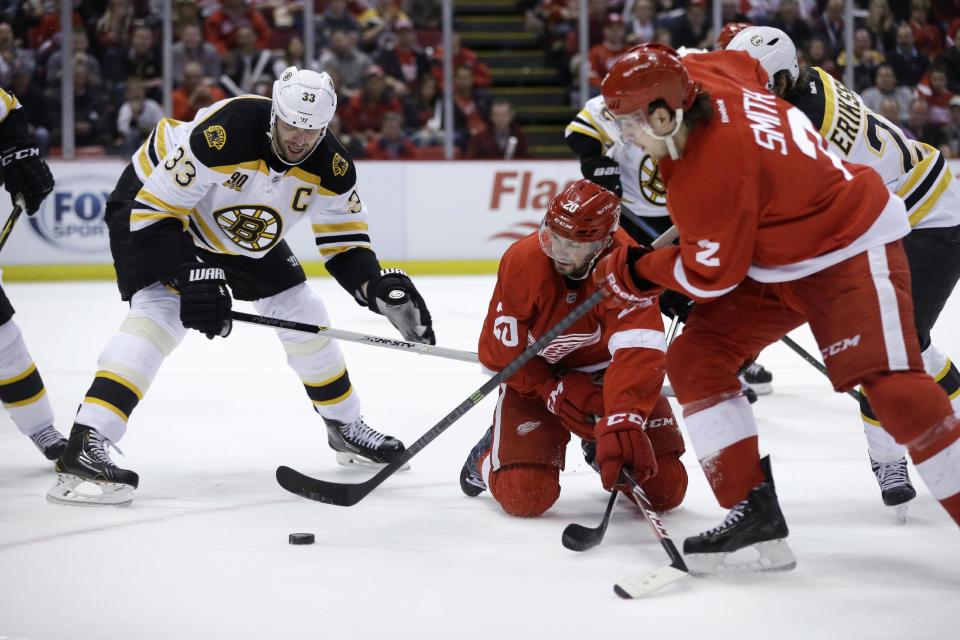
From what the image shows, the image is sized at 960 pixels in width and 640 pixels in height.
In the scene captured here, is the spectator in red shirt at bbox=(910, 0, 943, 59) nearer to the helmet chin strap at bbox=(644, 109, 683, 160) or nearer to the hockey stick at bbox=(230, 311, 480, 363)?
the hockey stick at bbox=(230, 311, 480, 363)

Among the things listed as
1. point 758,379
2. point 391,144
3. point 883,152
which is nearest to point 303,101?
point 883,152

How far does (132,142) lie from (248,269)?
15.8ft

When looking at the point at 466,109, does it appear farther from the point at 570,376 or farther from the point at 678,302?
the point at 570,376

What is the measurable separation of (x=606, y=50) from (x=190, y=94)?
293cm

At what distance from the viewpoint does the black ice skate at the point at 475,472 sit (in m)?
3.00

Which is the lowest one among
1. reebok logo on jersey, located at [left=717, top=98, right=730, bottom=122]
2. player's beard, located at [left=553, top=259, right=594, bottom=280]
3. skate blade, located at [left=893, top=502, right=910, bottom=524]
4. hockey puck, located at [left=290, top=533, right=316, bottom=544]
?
hockey puck, located at [left=290, top=533, right=316, bottom=544]

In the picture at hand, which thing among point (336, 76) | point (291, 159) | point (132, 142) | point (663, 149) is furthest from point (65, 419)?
point (336, 76)

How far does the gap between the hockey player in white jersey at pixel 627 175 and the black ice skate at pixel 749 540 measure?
79.8 inches

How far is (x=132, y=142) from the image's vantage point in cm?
778

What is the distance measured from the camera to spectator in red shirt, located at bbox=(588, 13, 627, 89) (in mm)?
8562

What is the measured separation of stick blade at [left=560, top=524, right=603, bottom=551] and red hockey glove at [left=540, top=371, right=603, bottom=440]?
0.36 metres

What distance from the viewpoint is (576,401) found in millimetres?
2824

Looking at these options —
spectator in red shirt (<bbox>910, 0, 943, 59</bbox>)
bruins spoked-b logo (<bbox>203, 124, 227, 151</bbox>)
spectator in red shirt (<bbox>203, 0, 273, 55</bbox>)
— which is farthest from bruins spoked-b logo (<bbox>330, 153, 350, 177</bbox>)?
spectator in red shirt (<bbox>910, 0, 943, 59</bbox>)

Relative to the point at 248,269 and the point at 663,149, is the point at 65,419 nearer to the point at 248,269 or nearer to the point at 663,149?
the point at 248,269
